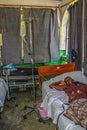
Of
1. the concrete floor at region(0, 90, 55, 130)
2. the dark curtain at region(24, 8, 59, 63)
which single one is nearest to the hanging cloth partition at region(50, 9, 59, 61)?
the dark curtain at region(24, 8, 59, 63)

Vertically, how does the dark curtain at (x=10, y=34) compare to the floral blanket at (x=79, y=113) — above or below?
above

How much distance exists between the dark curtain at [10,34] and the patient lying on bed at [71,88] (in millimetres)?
1965

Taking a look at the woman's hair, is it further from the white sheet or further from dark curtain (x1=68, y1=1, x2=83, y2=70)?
dark curtain (x1=68, y1=1, x2=83, y2=70)

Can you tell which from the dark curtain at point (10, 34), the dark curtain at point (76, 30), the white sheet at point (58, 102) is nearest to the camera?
the white sheet at point (58, 102)

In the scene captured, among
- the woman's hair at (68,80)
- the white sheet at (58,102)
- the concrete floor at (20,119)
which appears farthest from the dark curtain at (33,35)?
the woman's hair at (68,80)

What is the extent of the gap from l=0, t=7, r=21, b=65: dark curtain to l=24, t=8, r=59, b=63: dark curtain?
0.22m

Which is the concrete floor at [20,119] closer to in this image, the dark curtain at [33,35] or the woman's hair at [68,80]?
the woman's hair at [68,80]

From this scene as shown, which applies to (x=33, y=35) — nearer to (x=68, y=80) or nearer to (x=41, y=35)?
(x=41, y=35)

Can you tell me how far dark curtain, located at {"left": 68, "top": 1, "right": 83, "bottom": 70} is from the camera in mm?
3793

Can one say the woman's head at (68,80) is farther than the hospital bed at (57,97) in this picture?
Yes

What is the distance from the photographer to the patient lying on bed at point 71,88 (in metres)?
2.59

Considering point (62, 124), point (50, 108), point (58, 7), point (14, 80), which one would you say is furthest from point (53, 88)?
point (58, 7)

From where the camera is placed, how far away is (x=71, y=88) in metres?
2.87

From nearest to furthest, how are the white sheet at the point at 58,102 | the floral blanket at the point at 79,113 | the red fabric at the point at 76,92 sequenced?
the floral blanket at the point at 79,113
the white sheet at the point at 58,102
the red fabric at the point at 76,92
